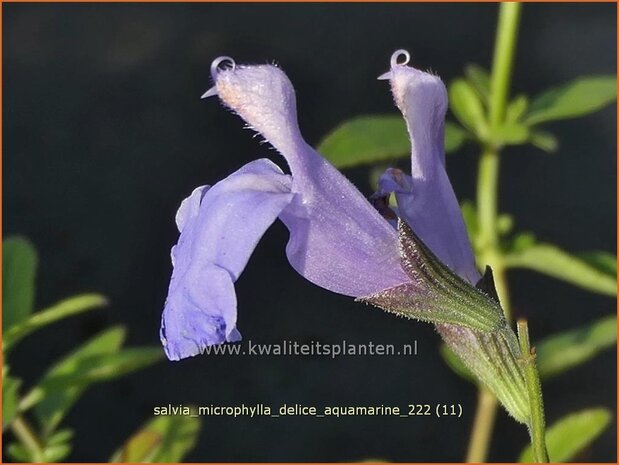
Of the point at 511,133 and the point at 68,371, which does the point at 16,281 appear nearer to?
the point at 68,371

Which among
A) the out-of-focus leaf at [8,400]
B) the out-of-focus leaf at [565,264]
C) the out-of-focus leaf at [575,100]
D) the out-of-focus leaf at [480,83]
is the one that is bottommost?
the out-of-focus leaf at [8,400]

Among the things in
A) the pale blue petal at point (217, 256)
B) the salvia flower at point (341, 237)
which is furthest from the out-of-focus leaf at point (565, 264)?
the pale blue petal at point (217, 256)

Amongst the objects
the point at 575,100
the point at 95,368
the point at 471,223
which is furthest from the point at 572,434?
the point at 95,368

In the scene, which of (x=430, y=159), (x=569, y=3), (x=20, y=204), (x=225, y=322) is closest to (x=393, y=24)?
(x=569, y=3)

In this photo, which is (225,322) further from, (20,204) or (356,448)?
(20,204)

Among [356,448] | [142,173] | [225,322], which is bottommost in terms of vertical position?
[225,322]

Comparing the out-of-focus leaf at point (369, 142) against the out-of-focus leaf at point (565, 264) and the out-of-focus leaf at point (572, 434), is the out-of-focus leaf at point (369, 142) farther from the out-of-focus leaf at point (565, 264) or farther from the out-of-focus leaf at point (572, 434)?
the out-of-focus leaf at point (572, 434)

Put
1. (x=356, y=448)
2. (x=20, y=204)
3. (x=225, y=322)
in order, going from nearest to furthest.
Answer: (x=225, y=322), (x=356, y=448), (x=20, y=204)
